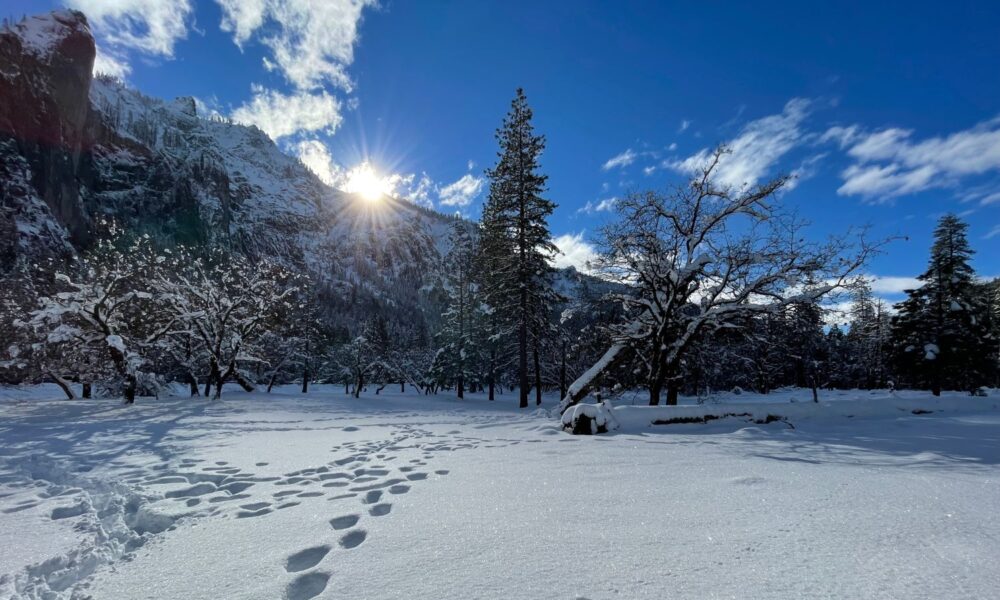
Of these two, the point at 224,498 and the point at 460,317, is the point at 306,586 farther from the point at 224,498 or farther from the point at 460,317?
the point at 460,317

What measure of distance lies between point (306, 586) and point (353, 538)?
633mm

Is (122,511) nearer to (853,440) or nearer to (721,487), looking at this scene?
(721,487)

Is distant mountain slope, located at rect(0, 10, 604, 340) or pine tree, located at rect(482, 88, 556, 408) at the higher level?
distant mountain slope, located at rect(0, 10, 604, 340)

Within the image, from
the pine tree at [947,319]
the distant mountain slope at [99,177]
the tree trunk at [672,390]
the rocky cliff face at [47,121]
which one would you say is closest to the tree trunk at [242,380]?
the distant mountain slope at [99,177]

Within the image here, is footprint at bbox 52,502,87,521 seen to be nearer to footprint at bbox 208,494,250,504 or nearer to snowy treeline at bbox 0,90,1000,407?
footprint at bbox 208,494,250,504

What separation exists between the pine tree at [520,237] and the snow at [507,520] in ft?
49.3

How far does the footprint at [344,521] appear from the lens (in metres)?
2.99

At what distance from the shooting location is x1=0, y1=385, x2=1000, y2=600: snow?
2051 millimetres

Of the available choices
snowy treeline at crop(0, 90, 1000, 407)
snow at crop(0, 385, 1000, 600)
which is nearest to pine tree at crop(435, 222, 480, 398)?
snowy treeline at crop(0, 90, 1000, 407)

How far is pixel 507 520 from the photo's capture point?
2938mm

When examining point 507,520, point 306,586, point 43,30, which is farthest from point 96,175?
point 507,520

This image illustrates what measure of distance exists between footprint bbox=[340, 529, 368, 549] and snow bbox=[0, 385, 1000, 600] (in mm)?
20

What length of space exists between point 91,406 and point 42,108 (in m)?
125

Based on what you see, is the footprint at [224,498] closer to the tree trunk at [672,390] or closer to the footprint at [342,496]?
the footprint at [342,496]
